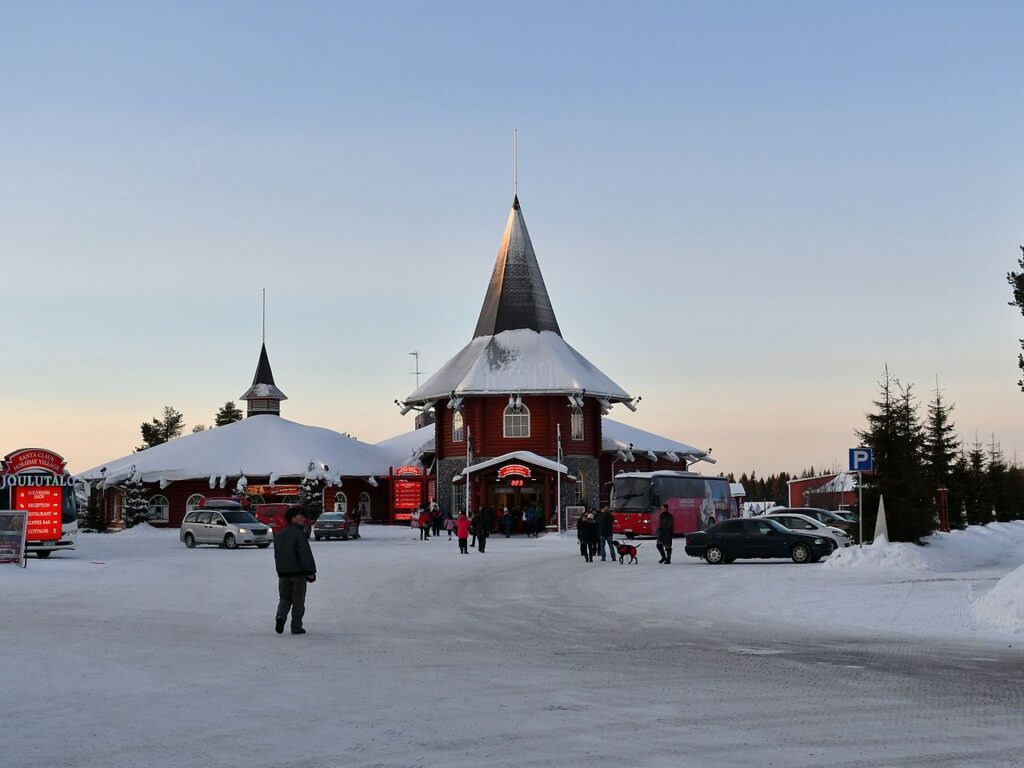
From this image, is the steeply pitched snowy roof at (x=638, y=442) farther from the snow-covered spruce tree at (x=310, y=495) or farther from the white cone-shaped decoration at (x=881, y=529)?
the white cone-shaped decoration at (x=881, y=529)

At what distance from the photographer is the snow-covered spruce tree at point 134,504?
226ft

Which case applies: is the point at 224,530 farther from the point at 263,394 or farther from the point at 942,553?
the point at 263,394

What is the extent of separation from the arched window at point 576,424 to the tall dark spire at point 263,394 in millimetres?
27967

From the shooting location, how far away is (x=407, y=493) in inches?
2859

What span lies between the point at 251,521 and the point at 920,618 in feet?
107

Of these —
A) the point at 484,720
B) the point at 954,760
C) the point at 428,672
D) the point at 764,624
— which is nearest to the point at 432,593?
the point at 764,624

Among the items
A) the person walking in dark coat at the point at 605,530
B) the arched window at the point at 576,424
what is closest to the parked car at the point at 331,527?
the arched window at the point at 576,424

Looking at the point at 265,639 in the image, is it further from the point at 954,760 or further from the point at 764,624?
the point at 954,760

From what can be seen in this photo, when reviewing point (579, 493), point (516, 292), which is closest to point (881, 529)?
point (579, 493)

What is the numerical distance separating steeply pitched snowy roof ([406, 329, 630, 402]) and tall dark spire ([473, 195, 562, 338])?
2.34ft

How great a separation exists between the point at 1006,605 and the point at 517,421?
48.5m

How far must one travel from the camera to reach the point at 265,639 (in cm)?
1580

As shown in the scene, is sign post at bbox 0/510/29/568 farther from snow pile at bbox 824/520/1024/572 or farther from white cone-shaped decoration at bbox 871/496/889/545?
white cone-shaped decoration at bbox 871/496/889/545

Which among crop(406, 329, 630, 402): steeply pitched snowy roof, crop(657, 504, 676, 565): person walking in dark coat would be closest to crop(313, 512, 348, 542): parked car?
crop(406, 329, 630, 402): steeply pitched snowy roof
